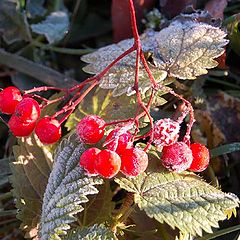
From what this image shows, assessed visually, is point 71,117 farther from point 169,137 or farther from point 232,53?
point 232,53

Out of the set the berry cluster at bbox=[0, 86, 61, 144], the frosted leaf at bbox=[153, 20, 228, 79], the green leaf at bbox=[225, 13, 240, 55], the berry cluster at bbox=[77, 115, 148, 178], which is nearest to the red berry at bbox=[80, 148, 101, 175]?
the berry cluster at bbox=[77, 115, 148, 178]

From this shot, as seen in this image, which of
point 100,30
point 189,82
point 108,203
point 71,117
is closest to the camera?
point 108,203

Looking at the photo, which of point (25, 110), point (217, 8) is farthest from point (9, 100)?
point (217, 8)

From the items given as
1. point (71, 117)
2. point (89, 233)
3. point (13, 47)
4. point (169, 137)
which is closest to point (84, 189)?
point (89, 233)

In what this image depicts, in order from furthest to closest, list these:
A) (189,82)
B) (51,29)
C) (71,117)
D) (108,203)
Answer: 1. (51,29)
2. (189,82)
3. (71,117)
4. (108,203)

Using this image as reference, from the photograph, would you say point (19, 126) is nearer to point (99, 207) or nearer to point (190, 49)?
point (99, 207)

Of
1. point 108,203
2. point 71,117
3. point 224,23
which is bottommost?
point 108,203
